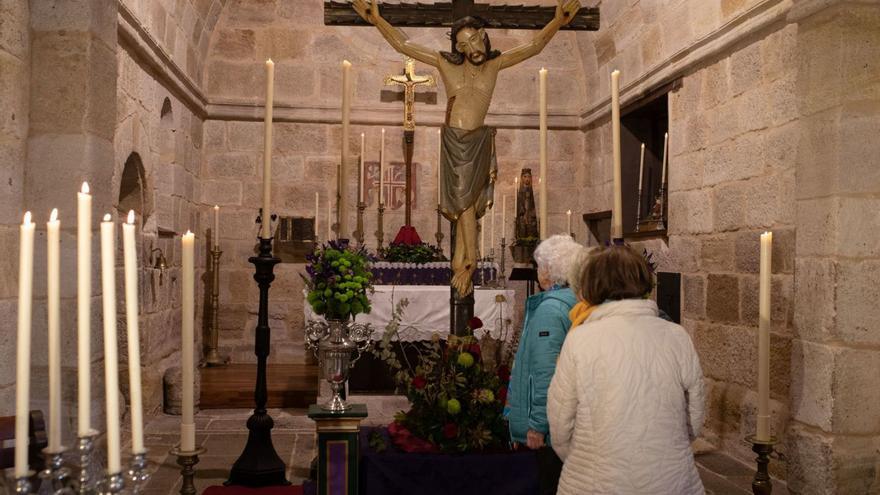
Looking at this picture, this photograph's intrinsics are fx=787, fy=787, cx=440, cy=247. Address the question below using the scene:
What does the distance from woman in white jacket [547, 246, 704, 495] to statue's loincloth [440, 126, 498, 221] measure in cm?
185

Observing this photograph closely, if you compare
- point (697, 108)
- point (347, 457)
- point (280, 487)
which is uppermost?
point (697, 108)

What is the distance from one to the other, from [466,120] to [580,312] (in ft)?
5.53

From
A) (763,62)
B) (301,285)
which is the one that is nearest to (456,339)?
(763,62)

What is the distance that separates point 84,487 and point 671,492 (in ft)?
4.61

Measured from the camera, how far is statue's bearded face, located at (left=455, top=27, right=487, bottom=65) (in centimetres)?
382

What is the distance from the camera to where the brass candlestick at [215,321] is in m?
7.14

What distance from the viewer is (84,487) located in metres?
1.14

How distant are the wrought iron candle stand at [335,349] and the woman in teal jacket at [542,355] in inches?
24.3

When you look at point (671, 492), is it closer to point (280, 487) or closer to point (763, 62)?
point (280, 487)

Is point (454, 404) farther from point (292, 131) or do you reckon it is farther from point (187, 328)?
point (292, 131)

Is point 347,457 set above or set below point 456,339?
below

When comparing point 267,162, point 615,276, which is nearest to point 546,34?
point 267,162

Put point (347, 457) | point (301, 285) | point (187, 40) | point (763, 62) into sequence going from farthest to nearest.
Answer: point (301, 285) → point (187, 40) → point (763, 62) → point (347, 457)

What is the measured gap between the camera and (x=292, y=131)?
764 cm
